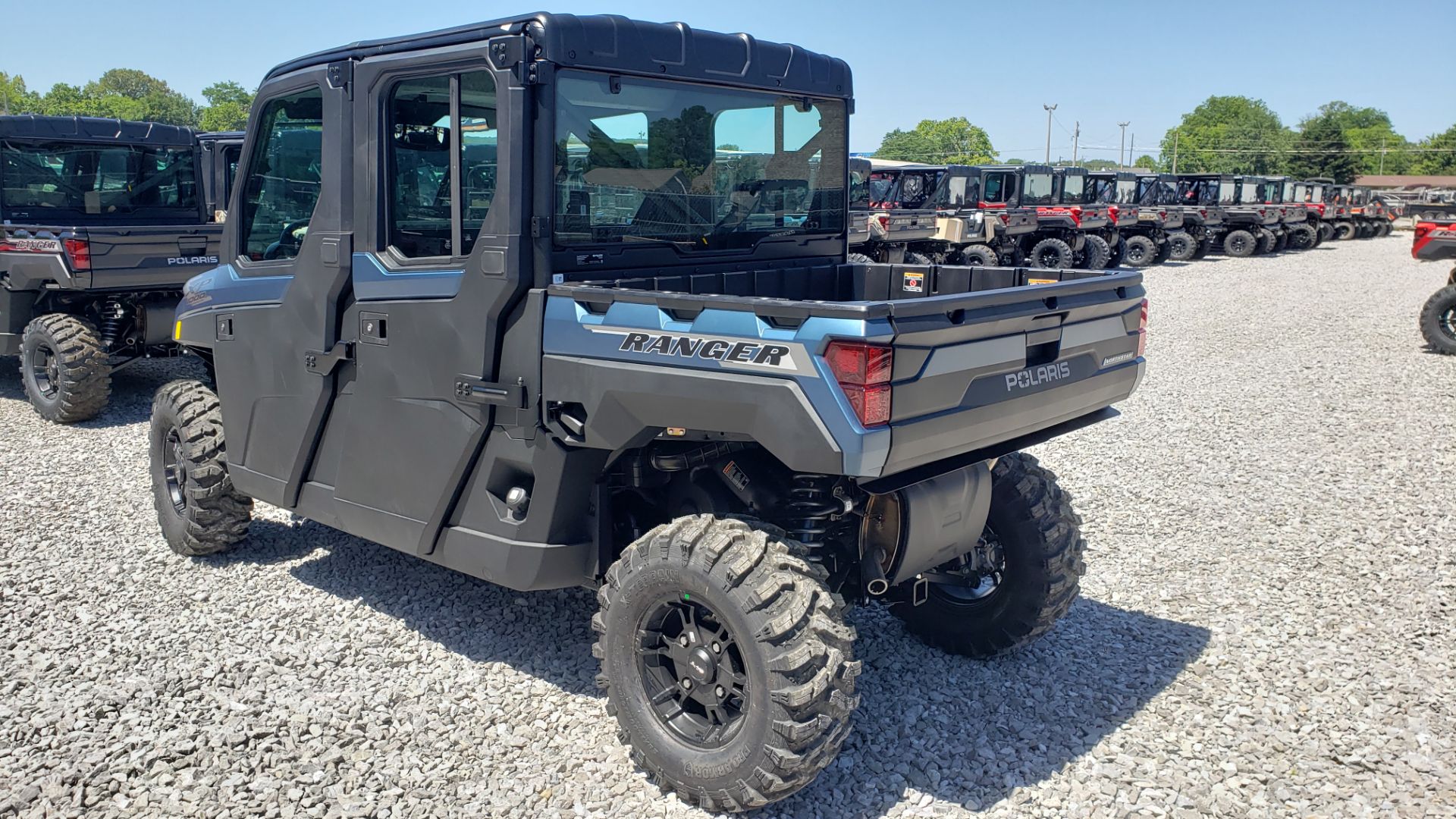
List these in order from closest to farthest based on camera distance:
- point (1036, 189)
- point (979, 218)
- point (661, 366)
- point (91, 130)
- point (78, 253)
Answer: point (661, 366), point (78, 253), point (91, 130), point (979, 218), point (1036, 189)

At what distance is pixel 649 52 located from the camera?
3.71 meters

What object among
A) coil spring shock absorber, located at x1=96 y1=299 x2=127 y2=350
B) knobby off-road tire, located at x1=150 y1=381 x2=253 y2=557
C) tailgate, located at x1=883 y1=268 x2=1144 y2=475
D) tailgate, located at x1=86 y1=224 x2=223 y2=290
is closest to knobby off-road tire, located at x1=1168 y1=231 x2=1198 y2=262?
tailgate, located at x1=86 y1=224 x2=223 y2=290

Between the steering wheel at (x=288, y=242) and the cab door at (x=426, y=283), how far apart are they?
0.48 meters

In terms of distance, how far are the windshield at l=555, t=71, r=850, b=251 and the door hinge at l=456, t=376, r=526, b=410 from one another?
502 mm

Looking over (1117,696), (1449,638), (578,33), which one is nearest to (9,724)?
(578,33)

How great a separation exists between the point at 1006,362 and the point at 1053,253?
59.1 ft

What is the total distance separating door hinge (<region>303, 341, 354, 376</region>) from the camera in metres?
4.20

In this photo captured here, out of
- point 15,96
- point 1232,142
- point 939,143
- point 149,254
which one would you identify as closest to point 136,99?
point 15,96

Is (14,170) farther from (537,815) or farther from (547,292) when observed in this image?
(537,815)

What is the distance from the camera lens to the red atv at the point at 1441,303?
1188 centimetres

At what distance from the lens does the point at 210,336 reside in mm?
4938

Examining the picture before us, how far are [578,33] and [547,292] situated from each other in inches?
32.5

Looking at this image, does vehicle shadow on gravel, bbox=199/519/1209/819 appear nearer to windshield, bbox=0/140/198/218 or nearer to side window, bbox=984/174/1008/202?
windshield, bbox=0/140/198/218

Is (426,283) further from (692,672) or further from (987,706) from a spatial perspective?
(987,706)
